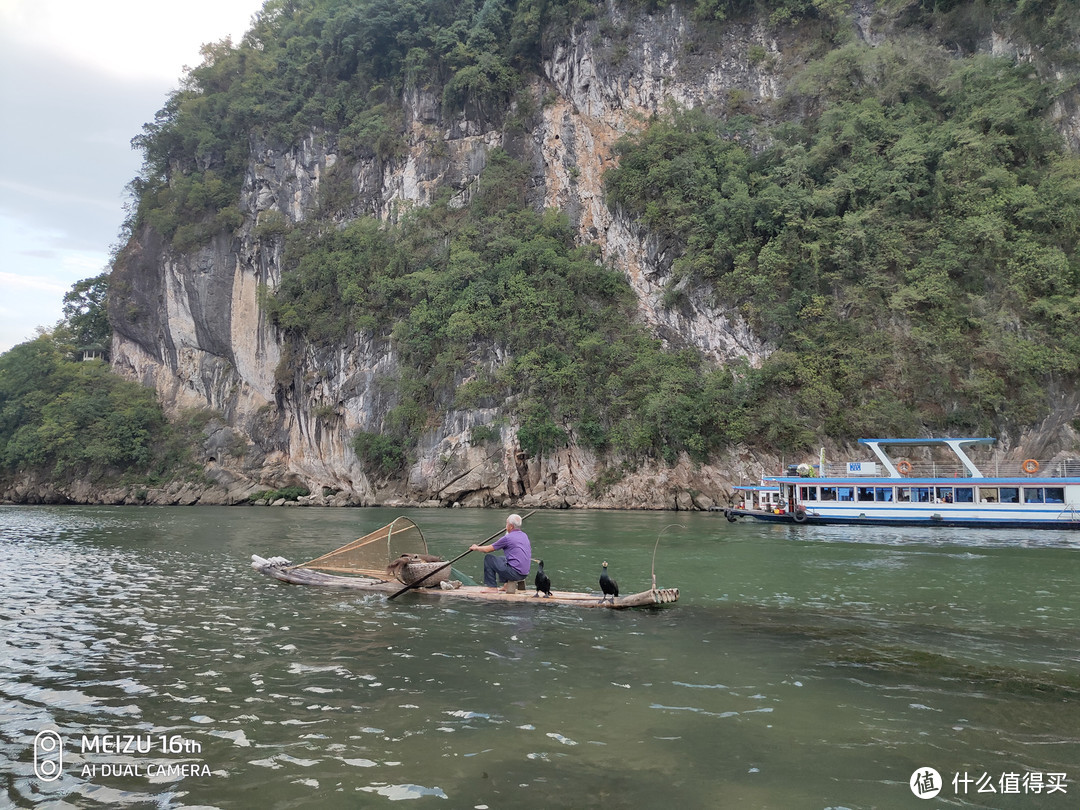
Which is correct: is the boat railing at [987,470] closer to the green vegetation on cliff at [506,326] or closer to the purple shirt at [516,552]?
the green vegetation on cliff at [506,326]

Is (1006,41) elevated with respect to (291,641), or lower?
elevated

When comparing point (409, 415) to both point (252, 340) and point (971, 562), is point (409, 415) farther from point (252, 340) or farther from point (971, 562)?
point (971, 562)

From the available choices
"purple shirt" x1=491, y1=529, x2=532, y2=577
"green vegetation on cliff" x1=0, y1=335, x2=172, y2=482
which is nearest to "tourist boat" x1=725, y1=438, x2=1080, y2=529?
"purple shirt" x1=491, y1=529, x2=532, y2=577

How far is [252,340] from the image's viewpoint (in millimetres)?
49406

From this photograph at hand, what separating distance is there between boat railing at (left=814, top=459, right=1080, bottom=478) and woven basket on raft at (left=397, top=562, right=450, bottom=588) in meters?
20.8

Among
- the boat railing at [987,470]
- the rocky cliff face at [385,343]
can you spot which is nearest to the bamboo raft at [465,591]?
the boat railing at [987,470]

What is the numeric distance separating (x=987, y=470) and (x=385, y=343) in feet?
107

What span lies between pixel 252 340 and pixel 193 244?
985cm

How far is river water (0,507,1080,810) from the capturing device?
14.0ft

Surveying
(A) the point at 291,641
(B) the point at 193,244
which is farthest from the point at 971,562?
(B) the point at 193,244

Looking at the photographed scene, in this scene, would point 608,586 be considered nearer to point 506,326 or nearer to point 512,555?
point 512,555

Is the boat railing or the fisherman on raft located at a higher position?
the boat railing

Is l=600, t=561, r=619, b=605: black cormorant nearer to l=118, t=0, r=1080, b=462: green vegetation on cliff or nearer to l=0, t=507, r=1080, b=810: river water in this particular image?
l=0, t=507, r=1080, b=810: river water

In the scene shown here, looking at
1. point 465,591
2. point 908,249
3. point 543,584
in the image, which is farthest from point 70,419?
point 908,249
